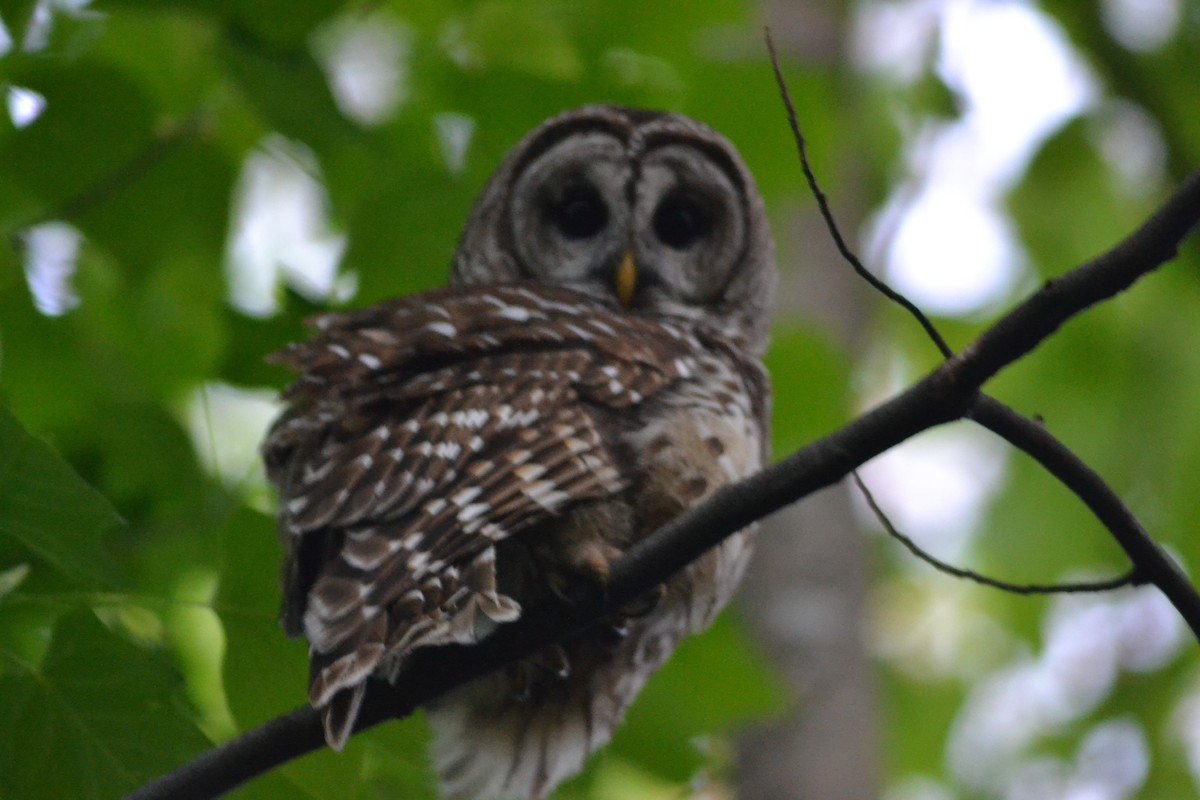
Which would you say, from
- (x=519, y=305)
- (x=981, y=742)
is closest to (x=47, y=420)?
(x=519, y=305)

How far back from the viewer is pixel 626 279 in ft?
11.2

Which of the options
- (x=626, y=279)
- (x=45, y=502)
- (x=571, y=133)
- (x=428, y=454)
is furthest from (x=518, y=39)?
(x=45, y=502)

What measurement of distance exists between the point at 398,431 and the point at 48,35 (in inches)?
65.8

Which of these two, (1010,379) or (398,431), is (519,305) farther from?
(1010,379)

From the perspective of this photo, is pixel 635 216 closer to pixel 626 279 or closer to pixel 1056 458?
pixel 626 279

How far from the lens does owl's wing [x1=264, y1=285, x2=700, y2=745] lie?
1.96 m

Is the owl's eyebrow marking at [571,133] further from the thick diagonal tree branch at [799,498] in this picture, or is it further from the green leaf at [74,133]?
the thick diagonal tree branch at [799,498]

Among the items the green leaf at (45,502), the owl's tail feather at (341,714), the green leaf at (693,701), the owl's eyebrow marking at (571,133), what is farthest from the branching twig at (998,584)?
the owl's eyebrow marking at (571,133)

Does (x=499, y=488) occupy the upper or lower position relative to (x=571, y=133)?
upper

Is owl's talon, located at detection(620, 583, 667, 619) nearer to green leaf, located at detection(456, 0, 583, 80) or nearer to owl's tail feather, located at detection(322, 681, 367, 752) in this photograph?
owl's tail feather, located at detection(322, 681, 367, 752)

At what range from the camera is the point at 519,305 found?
276cm

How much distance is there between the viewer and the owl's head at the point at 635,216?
3.60 metres

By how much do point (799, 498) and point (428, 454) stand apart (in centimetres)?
62

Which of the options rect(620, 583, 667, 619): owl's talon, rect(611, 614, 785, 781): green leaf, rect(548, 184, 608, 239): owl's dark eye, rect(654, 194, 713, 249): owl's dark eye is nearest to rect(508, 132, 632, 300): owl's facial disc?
rect(548, 184, 608, 239): owl's dark eye
